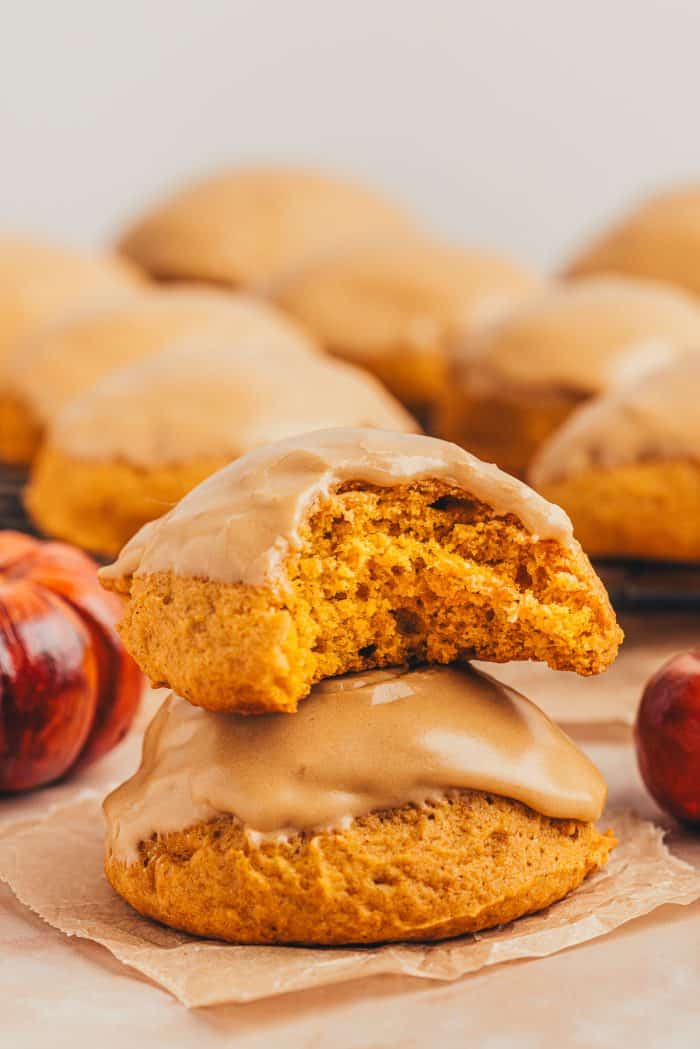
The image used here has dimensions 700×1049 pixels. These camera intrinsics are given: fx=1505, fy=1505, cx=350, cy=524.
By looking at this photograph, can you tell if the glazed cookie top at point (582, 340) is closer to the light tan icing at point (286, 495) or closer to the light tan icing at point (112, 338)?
the light tan icing at point (112, 338)

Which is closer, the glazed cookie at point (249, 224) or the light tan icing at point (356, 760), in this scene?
the light tan icing at point (356, 760)

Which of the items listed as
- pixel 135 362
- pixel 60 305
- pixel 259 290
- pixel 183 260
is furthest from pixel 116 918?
pixel 183 260

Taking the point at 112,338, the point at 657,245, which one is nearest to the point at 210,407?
the point at 112,338

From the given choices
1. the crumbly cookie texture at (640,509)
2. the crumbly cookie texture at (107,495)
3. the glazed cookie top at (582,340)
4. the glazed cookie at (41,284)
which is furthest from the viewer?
the glazed cookie at (41,284)

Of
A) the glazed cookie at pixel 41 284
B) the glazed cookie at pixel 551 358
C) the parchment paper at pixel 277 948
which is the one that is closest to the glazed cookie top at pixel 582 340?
the glazed cookie at pixel 551 358

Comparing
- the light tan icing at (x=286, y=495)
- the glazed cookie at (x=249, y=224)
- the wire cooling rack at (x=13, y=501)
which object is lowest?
the wire cooling rack at (x=13, y=501)

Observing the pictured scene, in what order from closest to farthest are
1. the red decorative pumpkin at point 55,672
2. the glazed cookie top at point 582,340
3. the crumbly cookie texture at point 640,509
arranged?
the red decorative pumpkin at point 55,672 < the crumbly cookie texture at point 640,509 < the glazed cookie top at point 582,340

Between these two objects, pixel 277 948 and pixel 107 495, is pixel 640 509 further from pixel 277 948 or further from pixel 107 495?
pixel 277 948
